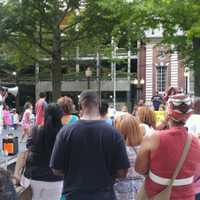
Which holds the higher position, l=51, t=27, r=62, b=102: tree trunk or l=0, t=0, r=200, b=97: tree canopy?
l=0, t=0, r=200, b=97: tree canopy

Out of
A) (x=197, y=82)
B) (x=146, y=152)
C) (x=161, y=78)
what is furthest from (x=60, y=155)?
(x=161, y=78)

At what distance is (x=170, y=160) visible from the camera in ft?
14.0

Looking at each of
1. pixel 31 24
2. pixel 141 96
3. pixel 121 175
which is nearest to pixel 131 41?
pixel 31 24

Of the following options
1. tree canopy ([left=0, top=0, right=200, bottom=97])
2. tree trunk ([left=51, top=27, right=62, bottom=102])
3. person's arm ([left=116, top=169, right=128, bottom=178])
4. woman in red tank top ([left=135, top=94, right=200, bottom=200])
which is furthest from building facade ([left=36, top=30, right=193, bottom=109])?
woman in red tank top ([left=135, top=94, right=200, bottom=200])

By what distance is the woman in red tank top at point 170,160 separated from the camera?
4.27 meters

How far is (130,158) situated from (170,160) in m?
1.27

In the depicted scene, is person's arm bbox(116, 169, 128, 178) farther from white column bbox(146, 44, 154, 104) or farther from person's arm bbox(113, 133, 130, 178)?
white column bbox(146, 44, 154, 104)

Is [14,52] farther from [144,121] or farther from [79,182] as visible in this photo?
[79,182]

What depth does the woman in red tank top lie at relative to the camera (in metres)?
4.27

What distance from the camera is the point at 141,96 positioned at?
6175cm

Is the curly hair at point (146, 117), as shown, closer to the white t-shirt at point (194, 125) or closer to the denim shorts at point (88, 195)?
the white t-shirt at point (194, 125)

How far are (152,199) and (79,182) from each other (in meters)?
0.66

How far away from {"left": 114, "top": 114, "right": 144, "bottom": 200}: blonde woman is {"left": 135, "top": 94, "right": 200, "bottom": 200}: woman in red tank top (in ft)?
3.59

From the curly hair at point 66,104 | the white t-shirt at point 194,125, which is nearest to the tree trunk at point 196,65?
the white t-shirt at point 194,125
